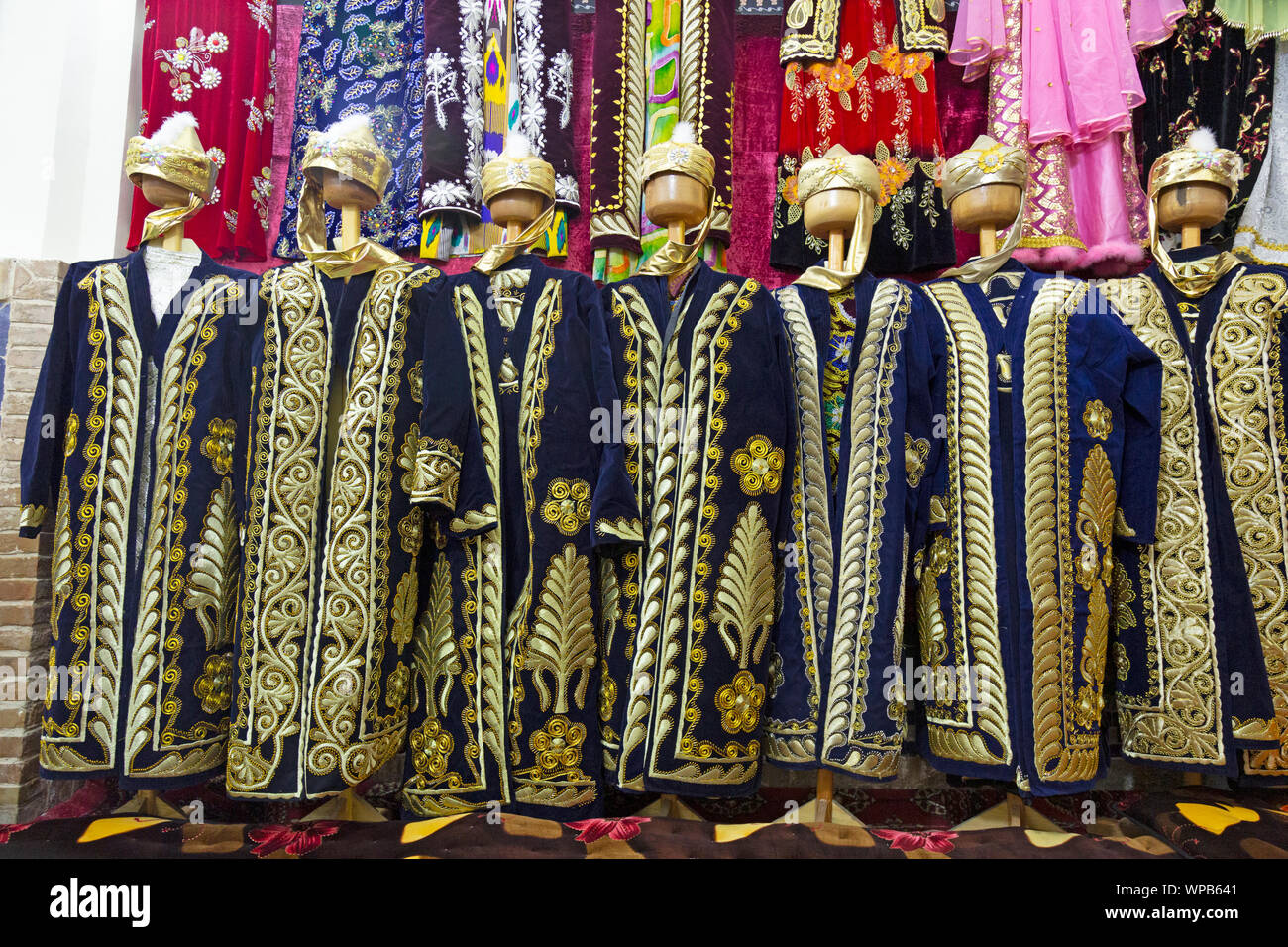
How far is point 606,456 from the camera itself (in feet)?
6.35

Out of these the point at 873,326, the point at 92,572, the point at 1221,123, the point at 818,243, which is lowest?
the point at 92,572

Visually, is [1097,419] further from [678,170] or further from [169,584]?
[169,584]

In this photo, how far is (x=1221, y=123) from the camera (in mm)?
2680

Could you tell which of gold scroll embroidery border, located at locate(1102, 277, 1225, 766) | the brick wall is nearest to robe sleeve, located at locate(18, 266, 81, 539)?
the brick wall

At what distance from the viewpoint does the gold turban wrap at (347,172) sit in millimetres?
2119

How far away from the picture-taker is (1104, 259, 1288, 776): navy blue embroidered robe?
2.08m

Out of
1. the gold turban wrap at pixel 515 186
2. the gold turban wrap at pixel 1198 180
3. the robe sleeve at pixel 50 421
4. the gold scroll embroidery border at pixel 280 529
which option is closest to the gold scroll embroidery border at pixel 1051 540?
the gold turban wrap at pixel 1198 180

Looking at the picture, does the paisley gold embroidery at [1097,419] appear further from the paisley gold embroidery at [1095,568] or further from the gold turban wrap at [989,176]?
the gold turban wrap at [989,176]

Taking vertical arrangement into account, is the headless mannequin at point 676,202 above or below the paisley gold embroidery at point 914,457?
above

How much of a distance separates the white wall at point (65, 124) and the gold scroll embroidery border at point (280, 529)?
1.14 metres

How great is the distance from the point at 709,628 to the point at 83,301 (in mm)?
1897

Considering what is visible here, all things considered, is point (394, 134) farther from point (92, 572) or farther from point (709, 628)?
point (709, 628)
